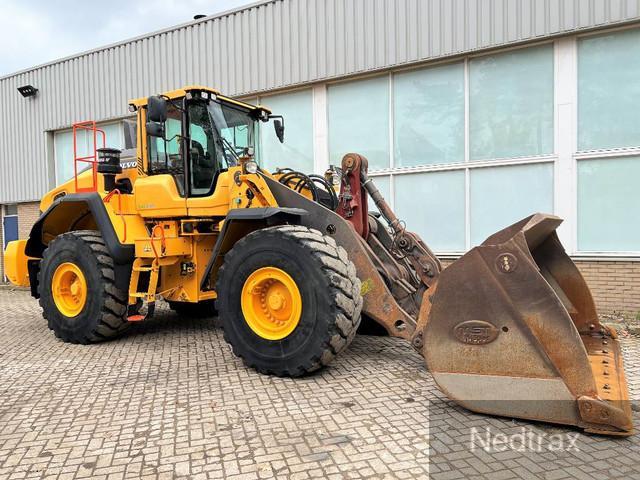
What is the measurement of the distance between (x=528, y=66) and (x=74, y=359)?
7814mm

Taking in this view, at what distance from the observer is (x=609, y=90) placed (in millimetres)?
7477

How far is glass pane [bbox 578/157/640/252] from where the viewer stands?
7.38 m

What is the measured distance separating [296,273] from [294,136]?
6515 millimetres

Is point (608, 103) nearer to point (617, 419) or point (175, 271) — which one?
point (617, 419)

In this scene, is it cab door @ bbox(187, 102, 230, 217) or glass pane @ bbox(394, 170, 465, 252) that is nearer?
cab door @ bbox(187, 102, 230, 217)

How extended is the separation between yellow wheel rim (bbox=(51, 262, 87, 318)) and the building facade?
197 cm

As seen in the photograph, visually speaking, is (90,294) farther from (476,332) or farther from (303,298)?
(476,332)

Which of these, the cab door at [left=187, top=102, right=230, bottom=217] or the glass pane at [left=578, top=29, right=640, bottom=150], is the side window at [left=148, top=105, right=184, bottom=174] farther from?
the glass pane at [left=578, top=29, right=640, bottom=150]

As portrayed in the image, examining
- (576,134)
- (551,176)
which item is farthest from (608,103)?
(551,176)

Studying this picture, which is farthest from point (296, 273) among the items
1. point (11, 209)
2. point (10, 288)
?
point (11, 209)

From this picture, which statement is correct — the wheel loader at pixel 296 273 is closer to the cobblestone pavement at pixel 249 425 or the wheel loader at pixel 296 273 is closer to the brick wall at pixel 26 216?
the cobblestone pavement at pixel 249 425

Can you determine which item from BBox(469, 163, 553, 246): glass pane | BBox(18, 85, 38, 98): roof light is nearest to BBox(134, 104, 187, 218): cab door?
BBox(469, 163, 553, 246): glass pane

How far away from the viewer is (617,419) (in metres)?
2.94
